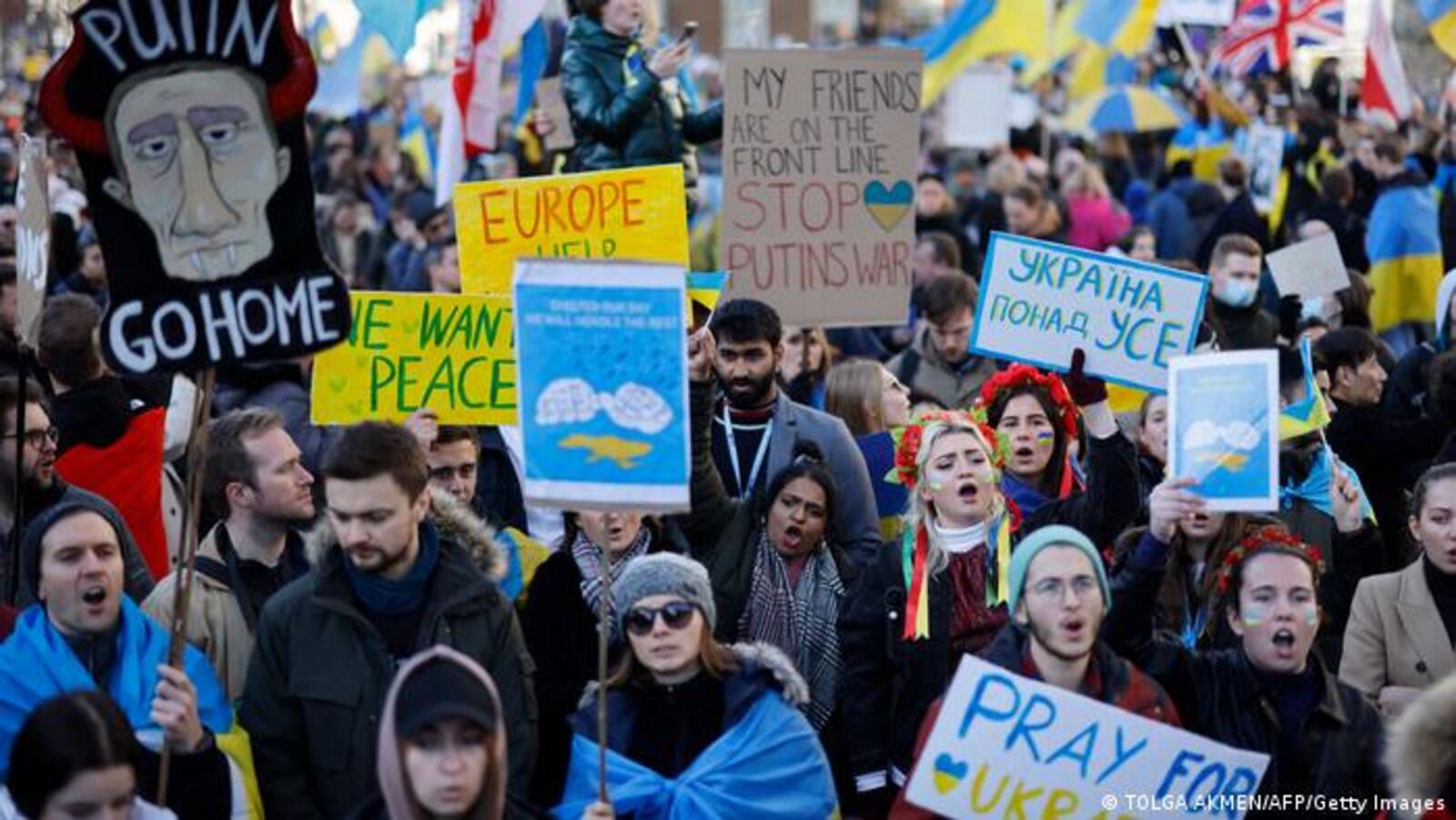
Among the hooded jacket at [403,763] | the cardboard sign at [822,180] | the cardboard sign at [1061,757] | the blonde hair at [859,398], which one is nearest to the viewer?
the hooded jacket at [403,763]

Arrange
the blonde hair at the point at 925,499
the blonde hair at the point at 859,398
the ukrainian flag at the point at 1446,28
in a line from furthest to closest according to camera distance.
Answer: the ukrainian flag at the point at 1446,28 < the blonde hair at the point at 859,398 < the blonde hair at the point at 925,499

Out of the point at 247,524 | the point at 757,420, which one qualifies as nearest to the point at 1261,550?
the point at 757,420

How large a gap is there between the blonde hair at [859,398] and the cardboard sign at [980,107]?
40.9 feet

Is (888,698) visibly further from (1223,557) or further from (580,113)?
(580,113)

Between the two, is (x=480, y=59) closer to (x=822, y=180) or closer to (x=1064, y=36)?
(x=822, y=180)

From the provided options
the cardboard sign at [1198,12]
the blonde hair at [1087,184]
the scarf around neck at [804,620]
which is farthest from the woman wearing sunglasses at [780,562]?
the cardboard sign at [1198,12]

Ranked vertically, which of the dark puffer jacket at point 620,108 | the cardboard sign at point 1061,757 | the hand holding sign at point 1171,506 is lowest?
Result: the cardboard sign at point 1061,757

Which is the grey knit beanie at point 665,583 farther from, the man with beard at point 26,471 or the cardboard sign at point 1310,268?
the cardboard sign at point 1310,268

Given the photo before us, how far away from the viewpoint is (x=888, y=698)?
22.2ft

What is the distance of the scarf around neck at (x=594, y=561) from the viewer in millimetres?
6893

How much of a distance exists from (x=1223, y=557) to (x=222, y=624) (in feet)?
8.41

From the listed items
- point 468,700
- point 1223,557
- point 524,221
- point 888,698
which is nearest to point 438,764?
point 468,700

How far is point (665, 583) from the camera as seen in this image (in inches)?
239

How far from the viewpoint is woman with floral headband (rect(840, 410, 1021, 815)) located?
21.8ft
